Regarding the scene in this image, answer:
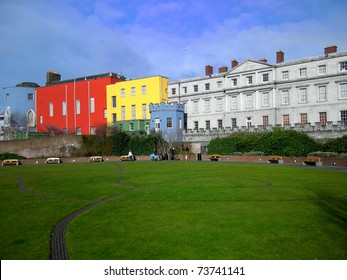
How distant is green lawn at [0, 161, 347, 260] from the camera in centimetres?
779

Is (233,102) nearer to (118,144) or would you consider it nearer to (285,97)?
(285,97)

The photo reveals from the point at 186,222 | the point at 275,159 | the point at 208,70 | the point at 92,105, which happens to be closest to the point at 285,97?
the point at 208,70

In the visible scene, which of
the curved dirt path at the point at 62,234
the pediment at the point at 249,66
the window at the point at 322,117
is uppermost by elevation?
the pediment at the point at 249,66

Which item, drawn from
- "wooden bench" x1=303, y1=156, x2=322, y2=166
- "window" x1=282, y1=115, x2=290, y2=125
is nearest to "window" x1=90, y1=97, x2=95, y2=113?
"window" x1=282, y1=115, x2=290, y2=125

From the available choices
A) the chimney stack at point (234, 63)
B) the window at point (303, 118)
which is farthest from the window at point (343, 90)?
the chimney stack at point (234, 63)

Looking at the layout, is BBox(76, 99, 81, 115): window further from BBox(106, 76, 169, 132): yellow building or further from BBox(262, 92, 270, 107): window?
BBox(262, 92, 270, 107): window

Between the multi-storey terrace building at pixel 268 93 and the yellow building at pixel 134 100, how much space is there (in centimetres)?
321

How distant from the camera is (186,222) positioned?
10203mm

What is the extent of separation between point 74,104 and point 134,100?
14.9m

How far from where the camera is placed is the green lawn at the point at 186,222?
7.79 m

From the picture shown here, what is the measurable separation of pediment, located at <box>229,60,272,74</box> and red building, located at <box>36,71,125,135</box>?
1020 inches

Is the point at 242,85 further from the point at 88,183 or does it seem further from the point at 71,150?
the point at 88,183

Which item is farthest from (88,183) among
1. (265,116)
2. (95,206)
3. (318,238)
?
(265,116)

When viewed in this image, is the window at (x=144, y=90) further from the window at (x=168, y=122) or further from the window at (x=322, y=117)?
the window at (x=322, y=117)
